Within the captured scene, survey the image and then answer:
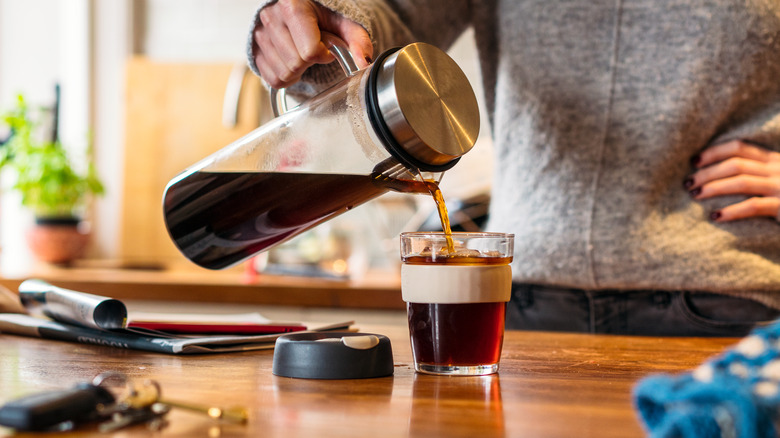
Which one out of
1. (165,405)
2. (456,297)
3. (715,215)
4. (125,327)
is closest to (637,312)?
(715,215)

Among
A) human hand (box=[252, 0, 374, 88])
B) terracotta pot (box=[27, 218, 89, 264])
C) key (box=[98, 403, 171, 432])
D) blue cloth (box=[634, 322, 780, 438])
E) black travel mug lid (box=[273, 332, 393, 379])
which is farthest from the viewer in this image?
terracotta pot (box=[27, 218, 89, 264])

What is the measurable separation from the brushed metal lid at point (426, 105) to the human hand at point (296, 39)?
0.10 metres

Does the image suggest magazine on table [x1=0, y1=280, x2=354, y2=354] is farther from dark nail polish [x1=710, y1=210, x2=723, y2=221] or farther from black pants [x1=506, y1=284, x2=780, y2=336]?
dark nail polish [x1=710, y1=210, x2=723, y2=221]

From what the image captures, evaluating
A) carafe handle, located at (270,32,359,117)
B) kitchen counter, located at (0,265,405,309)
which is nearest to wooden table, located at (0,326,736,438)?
carafe handle, located at (270,32,359,117)

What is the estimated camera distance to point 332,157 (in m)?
0.71

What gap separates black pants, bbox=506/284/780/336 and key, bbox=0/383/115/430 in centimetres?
77

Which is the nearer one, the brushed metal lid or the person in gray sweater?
the brushed metal lid

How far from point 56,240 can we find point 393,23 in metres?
1.77

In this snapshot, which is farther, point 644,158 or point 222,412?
point 644,158

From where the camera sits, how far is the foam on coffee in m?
0.68

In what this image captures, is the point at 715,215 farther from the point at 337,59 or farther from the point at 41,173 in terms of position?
the point at 41,173

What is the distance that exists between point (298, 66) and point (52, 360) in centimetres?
→ 37

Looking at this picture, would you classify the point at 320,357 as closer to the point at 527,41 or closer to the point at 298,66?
the point at 298,66

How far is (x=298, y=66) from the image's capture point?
2.75 ft
